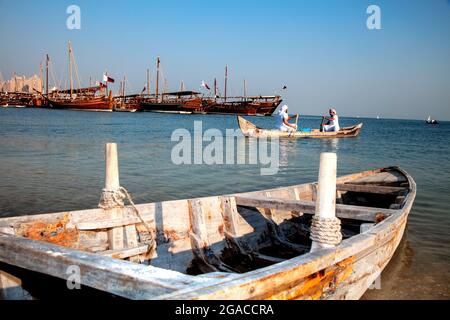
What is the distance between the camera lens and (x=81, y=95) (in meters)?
78.9

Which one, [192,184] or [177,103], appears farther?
[177,103]

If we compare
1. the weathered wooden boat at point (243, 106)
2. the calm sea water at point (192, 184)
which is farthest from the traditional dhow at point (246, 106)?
the calm sea water at point (192, 184)

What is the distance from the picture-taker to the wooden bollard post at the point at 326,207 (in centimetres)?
355

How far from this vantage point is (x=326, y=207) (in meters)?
3.72

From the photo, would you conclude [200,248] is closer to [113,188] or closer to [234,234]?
[234,234]

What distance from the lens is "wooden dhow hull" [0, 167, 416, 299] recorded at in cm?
241

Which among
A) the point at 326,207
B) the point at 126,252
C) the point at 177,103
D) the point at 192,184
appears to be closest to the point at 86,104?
the point at 177,103

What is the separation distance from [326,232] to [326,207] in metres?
0.29

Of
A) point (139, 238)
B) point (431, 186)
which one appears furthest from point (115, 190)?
point (431, 186)

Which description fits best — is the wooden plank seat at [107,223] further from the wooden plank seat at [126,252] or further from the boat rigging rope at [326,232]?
the boat rigging rope at [326,232]

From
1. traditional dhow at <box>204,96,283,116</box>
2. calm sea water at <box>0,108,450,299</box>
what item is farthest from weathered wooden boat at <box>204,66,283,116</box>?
calm sea water at <box>0,108,450,299</box>

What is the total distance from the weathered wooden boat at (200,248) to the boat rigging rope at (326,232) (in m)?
0.02
